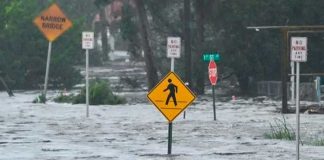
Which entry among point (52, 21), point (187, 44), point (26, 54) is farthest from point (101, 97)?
point (26, 54)

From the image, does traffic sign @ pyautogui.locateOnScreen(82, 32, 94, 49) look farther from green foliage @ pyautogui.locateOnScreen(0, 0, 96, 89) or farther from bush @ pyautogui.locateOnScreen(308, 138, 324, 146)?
green foliage @ pyautogui.locateOnScreen(0, 0, 96, 89)

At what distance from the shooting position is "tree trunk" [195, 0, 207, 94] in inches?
1651

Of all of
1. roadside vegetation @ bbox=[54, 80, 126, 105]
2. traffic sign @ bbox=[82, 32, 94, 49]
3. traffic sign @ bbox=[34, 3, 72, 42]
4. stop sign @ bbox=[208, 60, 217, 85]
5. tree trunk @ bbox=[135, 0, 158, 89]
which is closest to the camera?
stop sign @ bbox=[208, 60, 217, 85]

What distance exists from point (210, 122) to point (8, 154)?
31.9 ft

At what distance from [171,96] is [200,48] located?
89.2 ft

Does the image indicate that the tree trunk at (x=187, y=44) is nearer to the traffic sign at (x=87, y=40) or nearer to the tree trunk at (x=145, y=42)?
the tree trunk at (x=145, y=42)

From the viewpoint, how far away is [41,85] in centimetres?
5209

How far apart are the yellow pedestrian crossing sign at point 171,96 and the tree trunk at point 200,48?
1043 inches

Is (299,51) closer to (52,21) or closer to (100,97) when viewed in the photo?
(100,97)

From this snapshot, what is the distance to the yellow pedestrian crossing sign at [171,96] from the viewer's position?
15.6 metres

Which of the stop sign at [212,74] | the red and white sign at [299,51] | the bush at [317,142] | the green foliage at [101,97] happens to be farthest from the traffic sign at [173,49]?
the green foliage at [101,97]

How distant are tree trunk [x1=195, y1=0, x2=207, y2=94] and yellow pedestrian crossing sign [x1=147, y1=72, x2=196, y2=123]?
87.0 ft

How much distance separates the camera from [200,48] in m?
42.7

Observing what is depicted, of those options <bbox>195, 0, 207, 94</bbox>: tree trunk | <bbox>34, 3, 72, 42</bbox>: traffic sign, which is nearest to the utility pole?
<bbox>195, 0, 207, 94</bbox>: tree trunk
